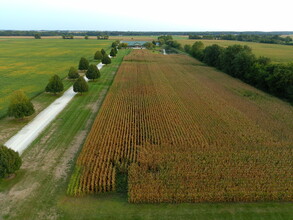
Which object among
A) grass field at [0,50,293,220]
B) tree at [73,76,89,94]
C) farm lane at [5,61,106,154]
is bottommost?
grass field at [0,50,293,220]

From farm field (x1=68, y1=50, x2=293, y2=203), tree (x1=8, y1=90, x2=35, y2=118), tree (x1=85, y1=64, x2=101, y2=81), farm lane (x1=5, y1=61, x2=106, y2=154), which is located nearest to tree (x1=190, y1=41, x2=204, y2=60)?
farm field (x1=68, y1=50, x2=293, y2=203)

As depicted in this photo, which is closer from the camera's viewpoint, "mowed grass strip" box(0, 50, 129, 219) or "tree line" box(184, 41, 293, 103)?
"mowed grass strip" box(0, 50, 129, 219)

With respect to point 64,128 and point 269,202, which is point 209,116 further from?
point 64,128

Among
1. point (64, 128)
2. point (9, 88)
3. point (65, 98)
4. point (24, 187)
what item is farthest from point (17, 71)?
point (24, 187)

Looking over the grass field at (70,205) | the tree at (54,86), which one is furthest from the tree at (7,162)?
Answer: the tree at (54,86)

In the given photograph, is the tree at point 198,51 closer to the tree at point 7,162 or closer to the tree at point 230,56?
the tree at point 230,56

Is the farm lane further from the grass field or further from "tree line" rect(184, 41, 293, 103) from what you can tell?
"tree line" rect(184, 41, 293, 103)
